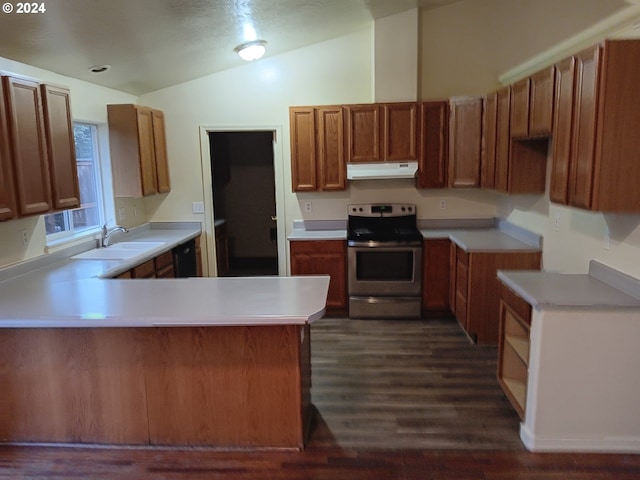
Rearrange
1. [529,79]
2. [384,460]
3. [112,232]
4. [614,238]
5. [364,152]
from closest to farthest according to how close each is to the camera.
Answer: [384,460], [614,238], [529,79], [112,232], [364,152]

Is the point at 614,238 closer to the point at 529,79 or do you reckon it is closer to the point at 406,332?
the point at 529,79

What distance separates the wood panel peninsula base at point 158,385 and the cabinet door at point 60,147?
102 centimetres

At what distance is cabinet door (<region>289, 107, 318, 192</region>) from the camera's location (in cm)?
463

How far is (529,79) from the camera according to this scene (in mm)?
3211

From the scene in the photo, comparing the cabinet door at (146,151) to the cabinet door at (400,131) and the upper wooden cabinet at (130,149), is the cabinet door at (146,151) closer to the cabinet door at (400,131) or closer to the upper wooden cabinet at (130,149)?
the upper wooden cabinet at (130,149)

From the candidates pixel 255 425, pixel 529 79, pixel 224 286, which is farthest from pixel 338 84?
pixel 255 425

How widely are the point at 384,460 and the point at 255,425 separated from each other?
28.1 inches

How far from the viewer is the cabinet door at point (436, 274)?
451cm

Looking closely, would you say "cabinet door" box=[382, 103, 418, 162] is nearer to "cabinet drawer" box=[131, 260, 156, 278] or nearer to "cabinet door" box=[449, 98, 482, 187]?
"cabinet door" box=[449, 98, 482, 187]

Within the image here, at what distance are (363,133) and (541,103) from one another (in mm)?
1876

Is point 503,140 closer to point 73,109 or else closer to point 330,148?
point 330,148

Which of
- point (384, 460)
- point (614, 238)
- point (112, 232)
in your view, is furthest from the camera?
point (112, 232)

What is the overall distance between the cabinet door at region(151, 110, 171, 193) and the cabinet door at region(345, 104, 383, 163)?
192 centimetres

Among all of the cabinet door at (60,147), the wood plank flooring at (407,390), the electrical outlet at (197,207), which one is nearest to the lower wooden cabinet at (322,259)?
the wood plank flooring at (407,390)
